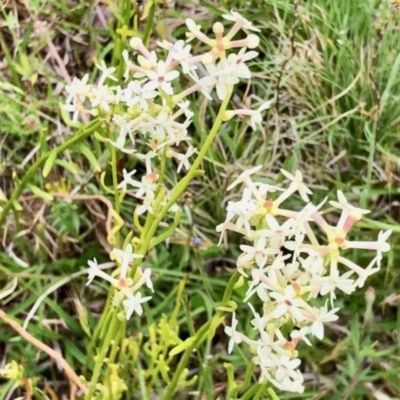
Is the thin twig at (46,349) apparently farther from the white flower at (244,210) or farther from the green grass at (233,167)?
the white flower at (244,210)

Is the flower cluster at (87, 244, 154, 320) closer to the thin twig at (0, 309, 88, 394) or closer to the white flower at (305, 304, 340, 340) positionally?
the white flower at (305, 304, 340, 340)

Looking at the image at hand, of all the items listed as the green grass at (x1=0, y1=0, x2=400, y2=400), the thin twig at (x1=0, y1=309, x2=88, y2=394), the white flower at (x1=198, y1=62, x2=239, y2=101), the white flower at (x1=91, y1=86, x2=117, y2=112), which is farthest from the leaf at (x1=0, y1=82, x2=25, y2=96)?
the white flower at (x1=198, y1=62, x2=239, y2=101)

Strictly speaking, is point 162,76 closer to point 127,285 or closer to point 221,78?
point 221,78

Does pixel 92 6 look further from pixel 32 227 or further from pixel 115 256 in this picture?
pixel 115 256

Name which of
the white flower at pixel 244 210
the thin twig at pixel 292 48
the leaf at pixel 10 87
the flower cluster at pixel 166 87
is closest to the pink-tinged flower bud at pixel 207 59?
the flower cluster at pixel 166 87

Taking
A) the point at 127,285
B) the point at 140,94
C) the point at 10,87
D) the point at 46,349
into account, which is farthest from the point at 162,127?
the point at 10,87

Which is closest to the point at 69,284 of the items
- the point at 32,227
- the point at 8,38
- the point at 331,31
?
the point at 32,227
